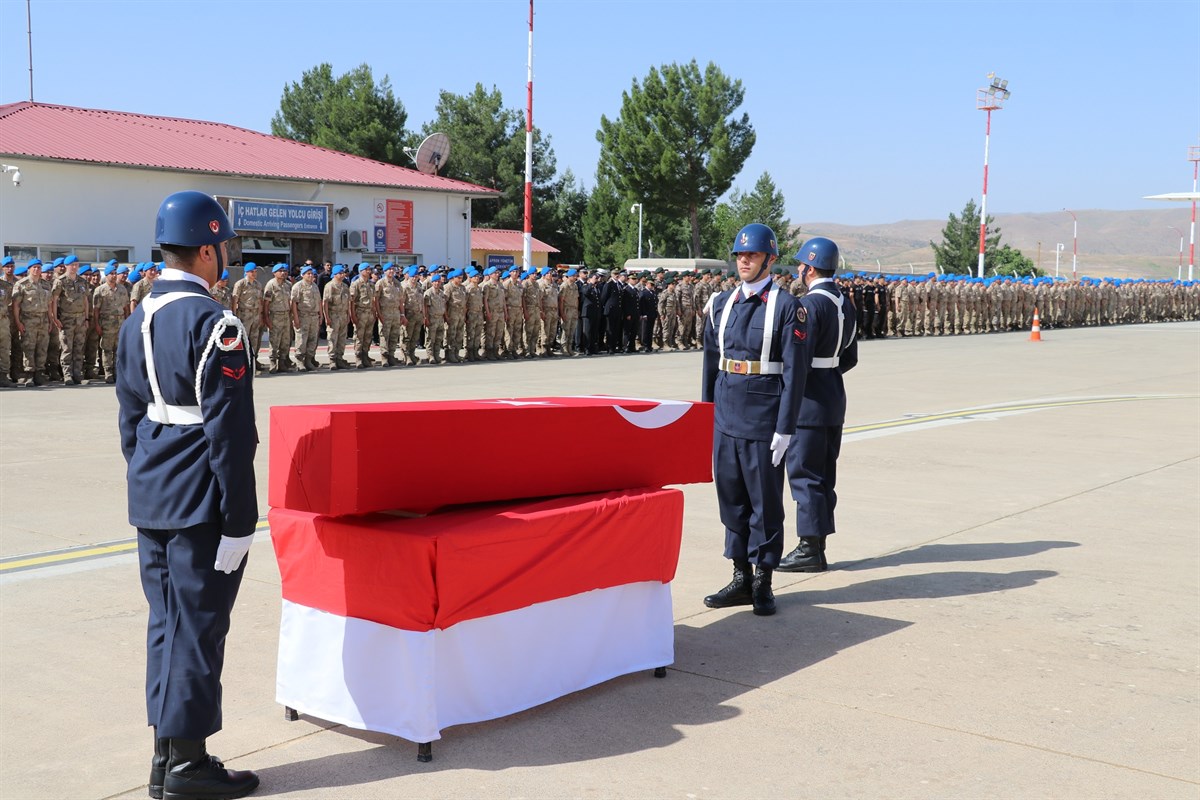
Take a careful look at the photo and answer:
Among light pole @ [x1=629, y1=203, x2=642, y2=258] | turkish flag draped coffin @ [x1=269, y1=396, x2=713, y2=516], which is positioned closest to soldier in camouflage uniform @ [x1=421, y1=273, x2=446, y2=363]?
turkish flag draped coffin @ [x1=269, y1=396, x2=713, y2=516]

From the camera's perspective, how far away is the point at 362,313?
858 inches

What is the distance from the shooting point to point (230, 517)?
145 inches

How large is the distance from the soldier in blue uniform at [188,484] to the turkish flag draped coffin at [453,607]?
0.50 metres

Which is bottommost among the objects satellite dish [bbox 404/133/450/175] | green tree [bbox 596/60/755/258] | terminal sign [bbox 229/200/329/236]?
terminal sign [bbox 229/200/329/236]

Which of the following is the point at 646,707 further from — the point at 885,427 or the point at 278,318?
the point at 278,318

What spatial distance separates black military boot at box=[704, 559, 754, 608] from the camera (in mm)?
6168

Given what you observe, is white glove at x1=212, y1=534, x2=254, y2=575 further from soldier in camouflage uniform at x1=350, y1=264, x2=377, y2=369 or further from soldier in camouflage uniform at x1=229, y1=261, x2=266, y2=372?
soldier in camouflage uniform at x1=350, y1=264, x2=377, y2=369

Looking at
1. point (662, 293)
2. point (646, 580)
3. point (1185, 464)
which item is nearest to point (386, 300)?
point (662, 293)

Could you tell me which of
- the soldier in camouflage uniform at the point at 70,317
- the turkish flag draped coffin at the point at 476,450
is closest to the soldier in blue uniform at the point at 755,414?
the turkish flag draped coffin at the point at 476,450

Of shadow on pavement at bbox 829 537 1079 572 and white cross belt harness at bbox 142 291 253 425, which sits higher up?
white cross belt harness at bbox 142 291 253 425

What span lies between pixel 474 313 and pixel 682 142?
47264 millimetres

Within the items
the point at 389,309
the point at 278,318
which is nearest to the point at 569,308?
the point at 389,309

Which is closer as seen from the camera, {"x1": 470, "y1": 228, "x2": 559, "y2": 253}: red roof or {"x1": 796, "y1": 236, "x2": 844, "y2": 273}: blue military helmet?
{"x1": 796, "y1": 236, "x2": 844, "y2": 273}: blue military helmet

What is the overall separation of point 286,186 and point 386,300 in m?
9.78
